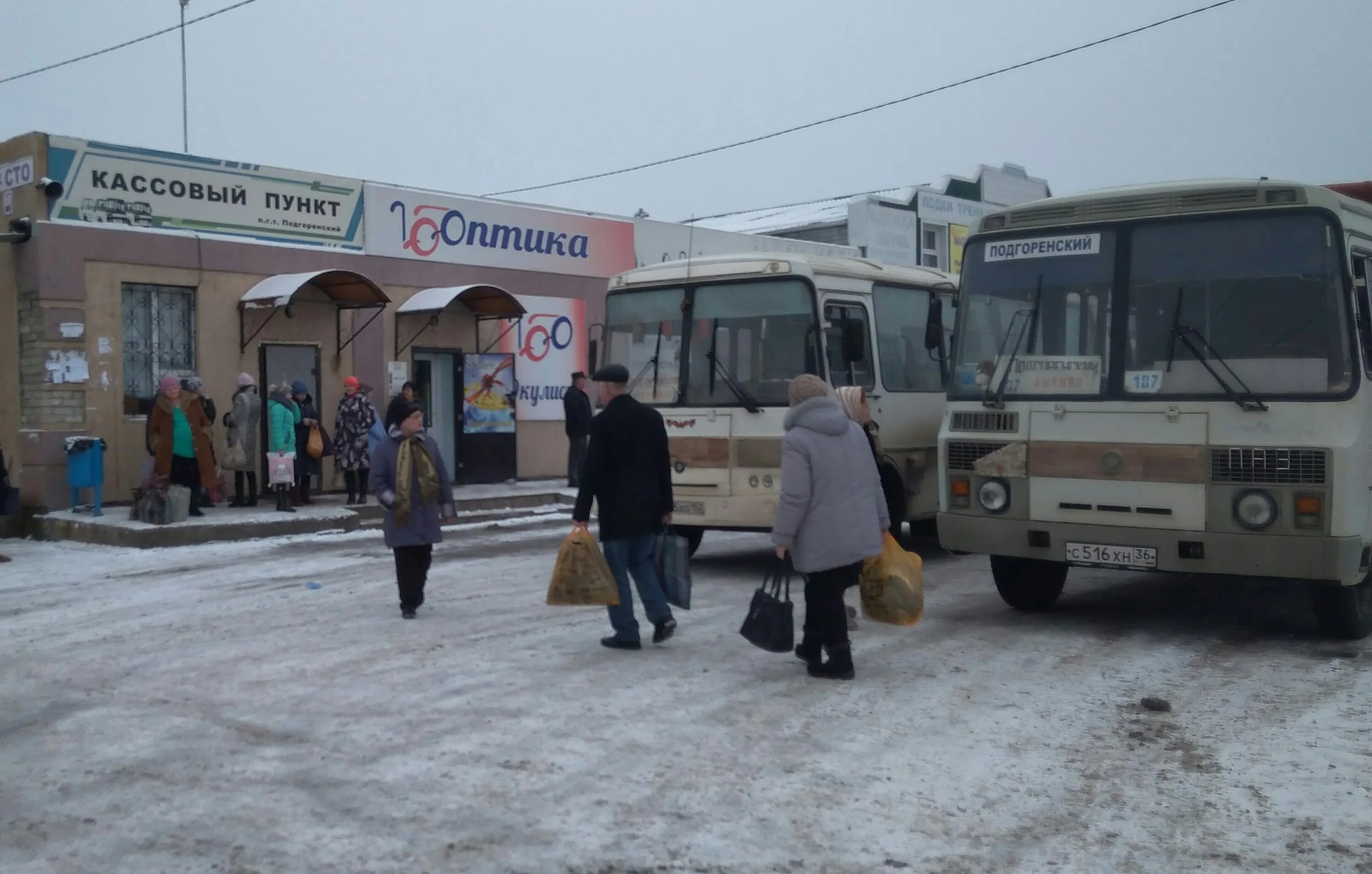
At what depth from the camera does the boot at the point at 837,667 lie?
24.7ft

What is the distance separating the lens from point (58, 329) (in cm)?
1598

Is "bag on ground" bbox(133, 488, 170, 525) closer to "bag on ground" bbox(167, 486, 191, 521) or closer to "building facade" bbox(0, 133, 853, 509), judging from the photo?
"bag on ground" bbox(167, 486, 191, 521)

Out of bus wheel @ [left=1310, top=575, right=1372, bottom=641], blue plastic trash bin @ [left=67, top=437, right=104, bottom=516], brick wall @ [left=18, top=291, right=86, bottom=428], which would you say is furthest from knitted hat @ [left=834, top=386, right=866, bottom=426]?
brick wall @ [left=18, top=291, right=86, bottom=428]

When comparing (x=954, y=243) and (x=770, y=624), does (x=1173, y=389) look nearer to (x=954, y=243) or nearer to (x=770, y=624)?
(x=770, y=624)

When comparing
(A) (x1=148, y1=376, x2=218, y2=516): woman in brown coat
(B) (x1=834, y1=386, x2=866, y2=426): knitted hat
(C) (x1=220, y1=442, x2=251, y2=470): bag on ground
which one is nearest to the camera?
(B) (x1=834, y1=386, x2=866, y2=426): knitted hat

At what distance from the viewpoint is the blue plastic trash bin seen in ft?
51.2

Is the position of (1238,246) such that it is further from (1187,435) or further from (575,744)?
(575,744)

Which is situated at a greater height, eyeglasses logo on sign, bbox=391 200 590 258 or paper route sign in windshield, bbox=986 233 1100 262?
eyeglasses logo on sign, bbox=391 200 590 258

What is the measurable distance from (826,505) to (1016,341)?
2676 mm

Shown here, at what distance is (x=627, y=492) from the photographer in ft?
26.8

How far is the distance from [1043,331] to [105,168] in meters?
12.7

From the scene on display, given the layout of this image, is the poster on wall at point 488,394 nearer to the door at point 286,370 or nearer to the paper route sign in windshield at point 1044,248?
the door at point 286,370

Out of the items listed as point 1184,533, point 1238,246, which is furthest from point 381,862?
point 1238,246

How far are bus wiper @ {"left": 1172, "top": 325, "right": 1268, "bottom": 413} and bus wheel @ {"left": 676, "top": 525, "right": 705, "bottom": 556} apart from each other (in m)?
5.15
